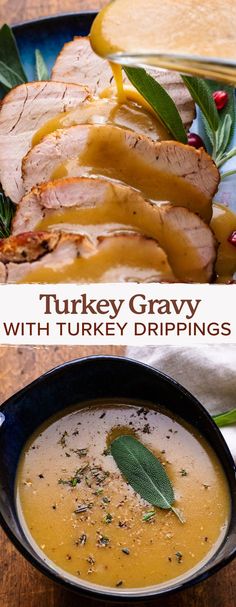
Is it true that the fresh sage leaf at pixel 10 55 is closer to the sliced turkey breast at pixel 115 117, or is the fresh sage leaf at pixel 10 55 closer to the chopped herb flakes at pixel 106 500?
the sliced turkey breast at pixel 115 117

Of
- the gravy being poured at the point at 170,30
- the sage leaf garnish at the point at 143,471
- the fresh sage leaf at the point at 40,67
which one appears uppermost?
the gravy being poured at the point at 170,30

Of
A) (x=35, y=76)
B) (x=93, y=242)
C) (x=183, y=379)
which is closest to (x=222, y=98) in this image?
(x=35, y=76)

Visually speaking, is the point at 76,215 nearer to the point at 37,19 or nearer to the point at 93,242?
the point at 93,242

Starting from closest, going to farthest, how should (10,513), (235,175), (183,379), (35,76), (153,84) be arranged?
(10,513)
(183,379)
(153,84)
(235,175)
(35,76)

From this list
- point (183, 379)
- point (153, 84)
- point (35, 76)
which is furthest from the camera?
point (35, 76)

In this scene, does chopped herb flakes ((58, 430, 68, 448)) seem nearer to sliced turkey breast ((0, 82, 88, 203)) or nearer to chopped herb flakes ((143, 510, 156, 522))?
chopped herb flakes ((143, 510, 156, 522))

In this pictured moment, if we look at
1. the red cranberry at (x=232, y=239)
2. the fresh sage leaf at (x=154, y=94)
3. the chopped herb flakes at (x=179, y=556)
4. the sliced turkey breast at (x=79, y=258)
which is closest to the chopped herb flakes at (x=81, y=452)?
the chopped herb flakes at (x=179, y=556)

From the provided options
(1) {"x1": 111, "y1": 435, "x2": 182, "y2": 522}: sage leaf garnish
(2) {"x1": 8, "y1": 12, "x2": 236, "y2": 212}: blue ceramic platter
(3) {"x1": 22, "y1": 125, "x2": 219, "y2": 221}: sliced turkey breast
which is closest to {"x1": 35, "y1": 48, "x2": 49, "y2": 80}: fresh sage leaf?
(2) {"x1": 8, "y1": 12, "x2": 236, "y2": 212}: blue ceramic platter
